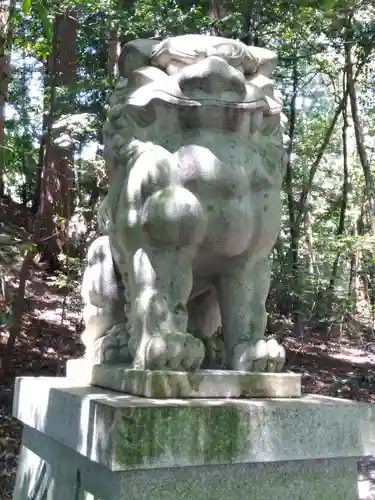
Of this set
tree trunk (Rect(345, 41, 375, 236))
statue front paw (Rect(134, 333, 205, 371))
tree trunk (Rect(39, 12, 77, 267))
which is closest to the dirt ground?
tree trunk (Rect(39, 12, 77, 267))

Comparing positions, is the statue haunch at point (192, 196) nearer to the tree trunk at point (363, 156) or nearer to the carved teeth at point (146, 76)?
the carved teeth at point (146, 76)

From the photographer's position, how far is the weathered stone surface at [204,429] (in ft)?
6.04

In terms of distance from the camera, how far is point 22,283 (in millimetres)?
6598

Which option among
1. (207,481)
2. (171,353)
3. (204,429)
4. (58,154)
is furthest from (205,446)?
(58,154)

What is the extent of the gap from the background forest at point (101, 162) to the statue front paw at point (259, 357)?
A: 1.49 meters

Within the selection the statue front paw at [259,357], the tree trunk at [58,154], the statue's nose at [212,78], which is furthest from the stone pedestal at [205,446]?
the tree trunk at [58,154]

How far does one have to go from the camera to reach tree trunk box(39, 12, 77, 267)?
290 inches

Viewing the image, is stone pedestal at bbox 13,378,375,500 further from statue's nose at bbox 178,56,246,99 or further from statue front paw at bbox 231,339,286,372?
statue's nose at bbox 178,56,246,99

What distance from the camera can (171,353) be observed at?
6.93 feet

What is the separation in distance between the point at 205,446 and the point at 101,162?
5322 millimetres

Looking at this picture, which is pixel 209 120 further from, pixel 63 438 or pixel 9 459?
pixel 9 459

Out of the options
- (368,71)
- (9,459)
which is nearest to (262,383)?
(9,459)

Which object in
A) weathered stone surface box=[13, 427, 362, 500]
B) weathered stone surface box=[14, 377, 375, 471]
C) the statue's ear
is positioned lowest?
weathered stone surface box=[13, 427, 362, 500]

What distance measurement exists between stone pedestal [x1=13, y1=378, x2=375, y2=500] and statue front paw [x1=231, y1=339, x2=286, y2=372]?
0.45 feet
